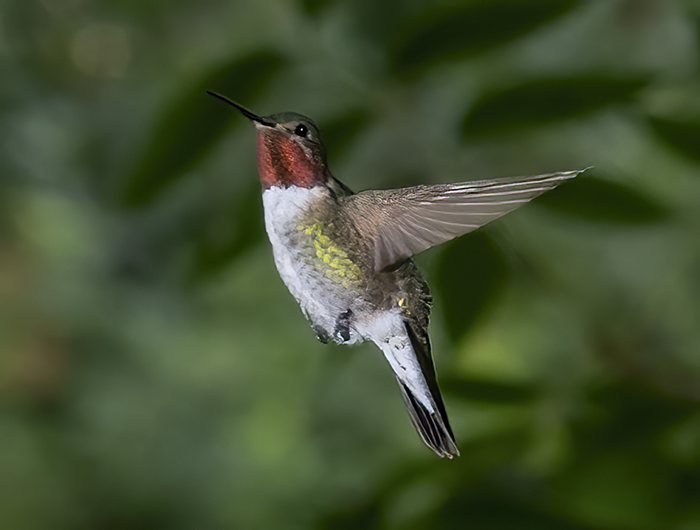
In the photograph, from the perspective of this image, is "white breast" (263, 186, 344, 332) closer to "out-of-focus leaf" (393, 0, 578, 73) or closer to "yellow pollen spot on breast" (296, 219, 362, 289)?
"yellow pollen spot on breast" (296, 219, 362, 289)

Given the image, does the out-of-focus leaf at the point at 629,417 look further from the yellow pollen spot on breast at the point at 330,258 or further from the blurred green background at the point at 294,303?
the yellow pollen spot on breast at the point at 330,258

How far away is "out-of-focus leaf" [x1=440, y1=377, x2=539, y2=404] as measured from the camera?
19.0 inches

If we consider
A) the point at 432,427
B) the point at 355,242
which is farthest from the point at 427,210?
the point at 432,427

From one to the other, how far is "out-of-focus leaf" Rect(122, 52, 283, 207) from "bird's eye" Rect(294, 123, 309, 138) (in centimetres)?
10

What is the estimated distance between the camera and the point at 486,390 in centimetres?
49

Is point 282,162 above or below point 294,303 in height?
above

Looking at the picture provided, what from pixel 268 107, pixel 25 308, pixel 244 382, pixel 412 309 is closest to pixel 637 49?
pixel 268 107

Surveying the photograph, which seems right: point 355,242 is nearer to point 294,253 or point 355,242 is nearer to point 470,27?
point 294,253

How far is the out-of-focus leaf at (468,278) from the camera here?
442 mm

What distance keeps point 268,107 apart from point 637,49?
0.76 meters

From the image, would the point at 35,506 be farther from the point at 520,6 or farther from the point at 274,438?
the point at 520,6

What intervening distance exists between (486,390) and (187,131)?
→ 0.30 m

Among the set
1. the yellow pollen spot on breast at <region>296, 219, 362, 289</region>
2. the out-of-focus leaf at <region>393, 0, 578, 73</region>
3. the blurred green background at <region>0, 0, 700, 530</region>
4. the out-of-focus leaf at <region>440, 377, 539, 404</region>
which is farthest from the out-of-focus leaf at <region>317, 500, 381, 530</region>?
the out-of-focus leaf at <region>393, 0, 578, 73</region>

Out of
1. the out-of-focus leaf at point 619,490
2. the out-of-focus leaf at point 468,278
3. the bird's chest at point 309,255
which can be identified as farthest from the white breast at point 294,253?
the out-of-focus leaf at point 619,490
